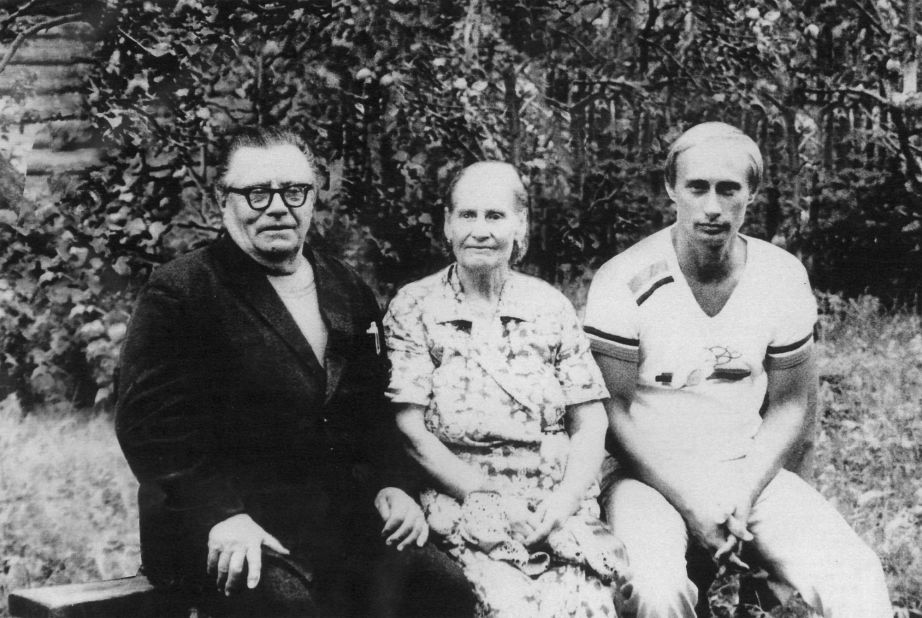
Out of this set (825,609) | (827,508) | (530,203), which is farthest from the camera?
(530,203)

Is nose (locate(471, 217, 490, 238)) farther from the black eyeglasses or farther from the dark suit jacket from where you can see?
the black eyeglasses

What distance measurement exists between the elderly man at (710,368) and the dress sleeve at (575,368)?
0.12m

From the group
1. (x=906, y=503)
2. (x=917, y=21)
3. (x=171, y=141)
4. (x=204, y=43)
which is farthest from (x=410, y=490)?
(x=917, y=21)

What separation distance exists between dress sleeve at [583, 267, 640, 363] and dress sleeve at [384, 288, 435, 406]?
0.55m

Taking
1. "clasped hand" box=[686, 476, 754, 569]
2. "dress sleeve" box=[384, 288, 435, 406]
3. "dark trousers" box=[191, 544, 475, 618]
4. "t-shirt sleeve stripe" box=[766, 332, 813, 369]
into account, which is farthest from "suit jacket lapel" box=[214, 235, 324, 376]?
"t-shirt sleeve stripe" box=[766, 332, 813, 369]

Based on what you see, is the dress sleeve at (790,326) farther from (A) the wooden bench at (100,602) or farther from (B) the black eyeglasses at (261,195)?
(A) the wooden bench at (100,602)

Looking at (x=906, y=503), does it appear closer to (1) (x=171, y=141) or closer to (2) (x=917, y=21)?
(2) (x=917, y=21)

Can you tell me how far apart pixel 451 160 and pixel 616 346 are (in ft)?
2.91

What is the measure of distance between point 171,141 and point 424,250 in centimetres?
93

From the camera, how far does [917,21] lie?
11.6ft

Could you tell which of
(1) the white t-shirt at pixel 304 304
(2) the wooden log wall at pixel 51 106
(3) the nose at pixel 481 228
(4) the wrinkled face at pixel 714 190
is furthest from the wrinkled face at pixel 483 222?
(2) the wooden log wall at pixel 51 106

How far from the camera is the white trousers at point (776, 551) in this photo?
8.79ft

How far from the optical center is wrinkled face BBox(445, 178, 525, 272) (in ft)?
9.16

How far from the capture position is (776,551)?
288 cm
